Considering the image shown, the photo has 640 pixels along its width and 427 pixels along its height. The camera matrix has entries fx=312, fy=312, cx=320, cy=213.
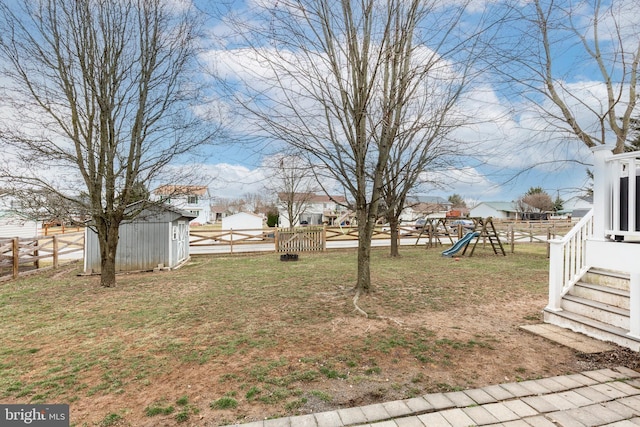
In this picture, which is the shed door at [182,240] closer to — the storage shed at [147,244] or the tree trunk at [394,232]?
the storage shed at [147,244]

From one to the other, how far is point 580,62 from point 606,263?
16.5 feet

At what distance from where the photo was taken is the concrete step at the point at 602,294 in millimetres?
4088

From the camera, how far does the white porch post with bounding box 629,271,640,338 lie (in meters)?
3.41

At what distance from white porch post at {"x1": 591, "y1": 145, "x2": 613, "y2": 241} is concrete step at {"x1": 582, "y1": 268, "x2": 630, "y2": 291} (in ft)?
5.27

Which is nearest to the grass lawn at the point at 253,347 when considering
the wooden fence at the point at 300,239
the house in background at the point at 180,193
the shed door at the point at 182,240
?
the house in background at the point at 180,193

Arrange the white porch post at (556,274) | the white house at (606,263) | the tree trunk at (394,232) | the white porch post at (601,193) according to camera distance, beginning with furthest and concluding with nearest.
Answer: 1. the tree trunk at (394,232)
2. the white porch post at (556,274)
3. the white porch post at (601,193)
4. the white house at (606,263)

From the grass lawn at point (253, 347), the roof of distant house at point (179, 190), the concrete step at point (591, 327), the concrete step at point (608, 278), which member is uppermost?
the roof of distant house at point (179, 190)

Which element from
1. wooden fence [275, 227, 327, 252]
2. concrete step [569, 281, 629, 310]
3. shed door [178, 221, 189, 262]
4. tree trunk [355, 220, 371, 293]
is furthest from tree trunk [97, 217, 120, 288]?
concrete step [569, 281, 629, 310]

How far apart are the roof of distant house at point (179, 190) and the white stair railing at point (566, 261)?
25.0 feet

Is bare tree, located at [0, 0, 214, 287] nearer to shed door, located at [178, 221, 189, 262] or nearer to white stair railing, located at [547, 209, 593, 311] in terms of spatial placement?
shed door, located at [178, 221, 189, 262]

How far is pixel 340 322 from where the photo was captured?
15.1ft

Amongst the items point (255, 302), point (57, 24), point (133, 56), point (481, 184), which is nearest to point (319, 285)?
point (255, 302)

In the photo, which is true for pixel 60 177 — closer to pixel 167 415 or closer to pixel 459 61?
pixel 167 415

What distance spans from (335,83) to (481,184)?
3645 mm
